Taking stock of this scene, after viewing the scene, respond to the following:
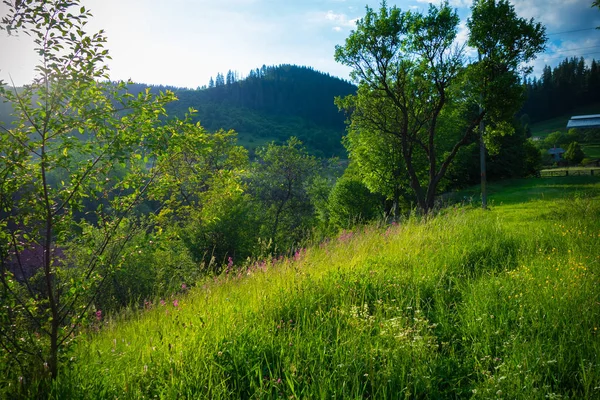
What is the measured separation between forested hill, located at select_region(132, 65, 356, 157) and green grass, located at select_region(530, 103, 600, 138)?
6697 centimetres

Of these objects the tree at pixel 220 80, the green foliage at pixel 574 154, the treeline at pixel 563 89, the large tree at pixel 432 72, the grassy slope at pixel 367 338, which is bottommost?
the grassy slope at pixel 367 338

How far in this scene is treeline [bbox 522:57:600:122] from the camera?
108 m

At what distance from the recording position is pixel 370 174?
26.2 meters

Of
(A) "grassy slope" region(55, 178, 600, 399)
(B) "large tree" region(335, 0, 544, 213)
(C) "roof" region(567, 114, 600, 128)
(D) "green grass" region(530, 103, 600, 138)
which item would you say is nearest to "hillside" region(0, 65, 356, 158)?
(D) "green grass" region(530, 103, 600, 138)

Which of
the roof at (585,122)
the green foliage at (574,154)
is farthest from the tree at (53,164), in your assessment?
the roof at (585,122)

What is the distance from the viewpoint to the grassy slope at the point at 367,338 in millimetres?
2854

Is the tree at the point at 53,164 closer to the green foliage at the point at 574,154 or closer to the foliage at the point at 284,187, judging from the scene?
the foliage at the point at 284,187

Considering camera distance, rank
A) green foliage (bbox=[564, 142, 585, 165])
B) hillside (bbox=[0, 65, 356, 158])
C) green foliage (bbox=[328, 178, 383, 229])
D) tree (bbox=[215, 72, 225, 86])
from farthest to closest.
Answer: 1. tree (bbox=[215, 72, 225, 86])
2. hillside (bbox=[0, 65, 356, 158])
3. green foliage (bbox=[564, 142, 585, 165])
4. green foliage (bbox=[328, 178, 383, 229])

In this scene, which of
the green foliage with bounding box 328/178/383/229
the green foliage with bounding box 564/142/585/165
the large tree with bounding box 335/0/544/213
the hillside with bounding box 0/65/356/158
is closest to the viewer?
the large tree with bounding box 335/0/544/213

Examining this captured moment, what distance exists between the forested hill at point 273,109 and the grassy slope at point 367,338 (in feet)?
386

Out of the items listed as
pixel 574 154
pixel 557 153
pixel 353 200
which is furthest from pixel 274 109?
pixel 353 200

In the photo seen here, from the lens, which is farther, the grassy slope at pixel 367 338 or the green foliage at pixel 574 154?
the green foliage at pixel 574 154

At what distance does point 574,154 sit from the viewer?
6869cm

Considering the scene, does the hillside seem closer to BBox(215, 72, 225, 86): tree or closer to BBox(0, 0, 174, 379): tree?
BBox(215, 72, 225, 86): tree
